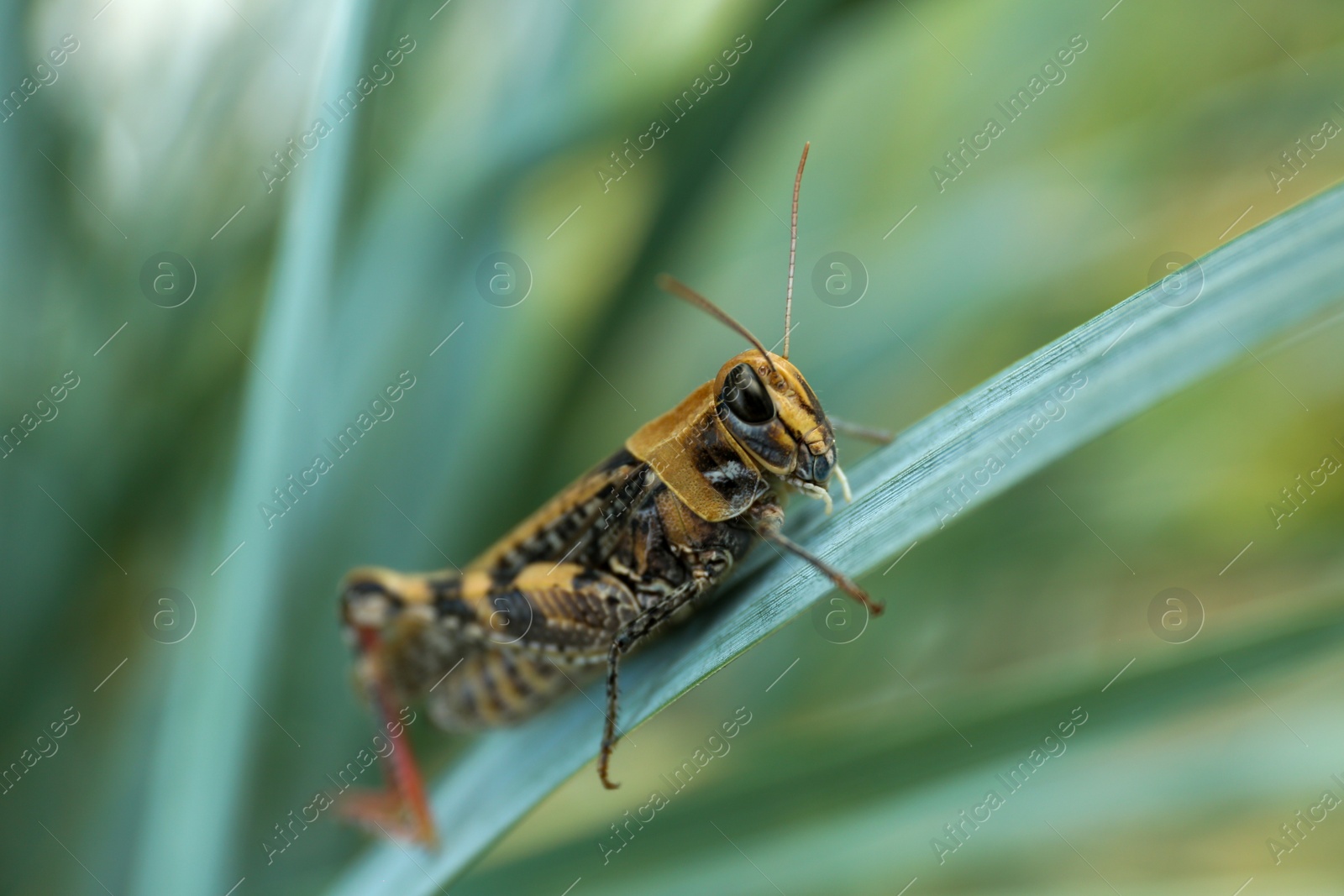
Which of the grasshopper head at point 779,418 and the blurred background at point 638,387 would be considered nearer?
the grasshopper head at point 779,418

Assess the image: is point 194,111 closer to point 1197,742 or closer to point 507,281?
point 507,281

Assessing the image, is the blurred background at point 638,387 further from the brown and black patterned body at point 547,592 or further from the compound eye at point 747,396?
the compound eye at point 747,396

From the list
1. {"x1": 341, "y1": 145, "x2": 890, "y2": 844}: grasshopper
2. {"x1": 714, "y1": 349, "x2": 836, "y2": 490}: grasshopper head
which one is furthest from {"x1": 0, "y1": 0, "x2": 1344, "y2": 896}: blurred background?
{"x1": 714, "y1": 349, "x2": 836, "y2": 490}: grasshopper head

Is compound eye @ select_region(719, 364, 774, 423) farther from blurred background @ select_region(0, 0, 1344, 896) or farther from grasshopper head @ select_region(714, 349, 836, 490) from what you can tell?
blurred background @ select_region(0, 0, 1344, 896)

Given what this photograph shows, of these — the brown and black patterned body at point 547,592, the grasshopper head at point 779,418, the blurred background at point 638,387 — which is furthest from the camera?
the brown and black patterned body at point 547,592

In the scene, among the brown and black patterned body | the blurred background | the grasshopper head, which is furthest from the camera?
the brown and black patterned body

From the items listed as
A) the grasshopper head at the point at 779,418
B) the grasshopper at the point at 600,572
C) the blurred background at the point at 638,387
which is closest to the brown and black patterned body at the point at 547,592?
the grasshopper at the point at 600,572

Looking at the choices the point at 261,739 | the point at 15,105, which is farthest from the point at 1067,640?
the point at 15,105

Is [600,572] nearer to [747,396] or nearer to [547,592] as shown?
[547,592]
